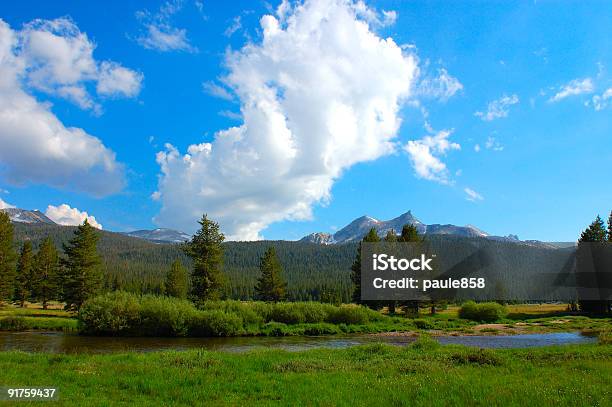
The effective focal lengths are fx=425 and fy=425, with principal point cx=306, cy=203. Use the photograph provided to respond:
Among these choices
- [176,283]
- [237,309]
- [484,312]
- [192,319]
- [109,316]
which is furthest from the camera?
[176,283]

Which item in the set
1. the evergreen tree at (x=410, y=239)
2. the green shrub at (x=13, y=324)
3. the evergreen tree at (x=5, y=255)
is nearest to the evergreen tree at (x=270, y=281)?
the evergreen tree at (x=410, y=239)

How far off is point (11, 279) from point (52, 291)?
22640 mm

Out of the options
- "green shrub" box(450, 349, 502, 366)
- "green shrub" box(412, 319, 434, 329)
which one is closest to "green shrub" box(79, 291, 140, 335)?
"green shrub" box(412, 319, 434, 329)

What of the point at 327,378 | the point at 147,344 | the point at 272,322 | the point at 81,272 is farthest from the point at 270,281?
the point at 327,378

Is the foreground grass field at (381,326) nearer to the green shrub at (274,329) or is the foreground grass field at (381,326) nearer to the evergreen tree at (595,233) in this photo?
the green shrub at (274,329)

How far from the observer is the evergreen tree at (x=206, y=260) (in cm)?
5925

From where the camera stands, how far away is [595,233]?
255ft

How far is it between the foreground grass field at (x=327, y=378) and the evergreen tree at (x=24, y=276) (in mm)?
76341

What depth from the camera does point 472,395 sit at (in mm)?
13688

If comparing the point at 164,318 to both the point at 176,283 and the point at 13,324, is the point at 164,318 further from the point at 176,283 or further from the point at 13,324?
the point at 176,283

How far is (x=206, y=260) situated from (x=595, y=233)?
6943cm

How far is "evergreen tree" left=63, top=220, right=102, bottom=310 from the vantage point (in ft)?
207

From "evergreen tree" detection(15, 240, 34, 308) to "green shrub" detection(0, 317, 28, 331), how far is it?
131 feet

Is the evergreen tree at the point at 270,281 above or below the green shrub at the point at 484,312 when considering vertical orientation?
above
